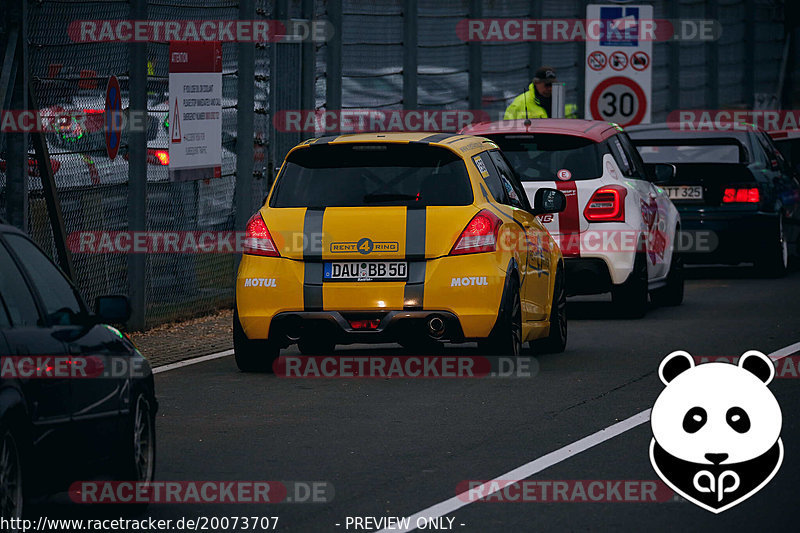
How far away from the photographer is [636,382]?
12914 mm

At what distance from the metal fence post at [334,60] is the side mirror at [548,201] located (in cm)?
917

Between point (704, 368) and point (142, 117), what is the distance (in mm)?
9317

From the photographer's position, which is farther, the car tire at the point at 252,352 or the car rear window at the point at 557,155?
the car rear window at the point at 557,155

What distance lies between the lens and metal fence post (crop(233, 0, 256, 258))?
781 inches

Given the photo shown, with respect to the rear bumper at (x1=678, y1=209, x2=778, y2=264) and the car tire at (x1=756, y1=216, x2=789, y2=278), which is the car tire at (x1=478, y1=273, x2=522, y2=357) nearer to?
the rear bumper at (x1=678, y1=209, x2=778, y2=264)

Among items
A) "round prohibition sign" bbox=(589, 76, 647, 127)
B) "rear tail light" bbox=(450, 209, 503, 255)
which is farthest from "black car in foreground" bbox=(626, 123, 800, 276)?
"rear tail light" bbox=(450, 209, 503, 255)

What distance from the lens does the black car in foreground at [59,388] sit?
6.95 metres

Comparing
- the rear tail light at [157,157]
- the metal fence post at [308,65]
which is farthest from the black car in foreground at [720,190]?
the rear tail light at [157,157]

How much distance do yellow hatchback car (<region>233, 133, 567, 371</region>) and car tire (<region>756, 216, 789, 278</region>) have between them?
9210 millimetres

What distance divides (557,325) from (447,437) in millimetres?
4296

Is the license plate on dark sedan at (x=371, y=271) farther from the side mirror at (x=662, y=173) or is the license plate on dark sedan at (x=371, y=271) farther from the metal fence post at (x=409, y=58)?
the metal fence post at (x=409, y=58)

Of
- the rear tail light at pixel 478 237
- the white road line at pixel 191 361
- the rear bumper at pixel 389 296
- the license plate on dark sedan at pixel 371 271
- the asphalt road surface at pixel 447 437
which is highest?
the rear tail light at pixel 478 237

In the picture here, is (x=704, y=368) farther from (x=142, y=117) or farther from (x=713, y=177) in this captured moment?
(x=713, y=177)

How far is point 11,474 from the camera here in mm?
6891
